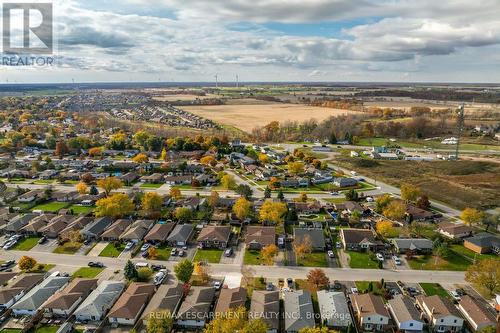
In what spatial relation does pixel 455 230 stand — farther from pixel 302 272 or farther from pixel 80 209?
pixel 80 209

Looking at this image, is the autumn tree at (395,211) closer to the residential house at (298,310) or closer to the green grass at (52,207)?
the residential house at (298,310)

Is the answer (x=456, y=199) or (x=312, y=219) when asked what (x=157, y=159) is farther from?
(x=456, y=199)

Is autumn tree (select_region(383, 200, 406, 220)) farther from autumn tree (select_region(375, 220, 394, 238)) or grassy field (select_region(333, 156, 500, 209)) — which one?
grassy field (select_region(333, 156, 500, 209))

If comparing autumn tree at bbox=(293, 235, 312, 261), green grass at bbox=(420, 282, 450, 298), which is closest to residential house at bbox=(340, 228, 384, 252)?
autumn tree at bbox=(293, 235, 312, 261)

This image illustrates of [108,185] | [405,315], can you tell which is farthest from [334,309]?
[108,185]

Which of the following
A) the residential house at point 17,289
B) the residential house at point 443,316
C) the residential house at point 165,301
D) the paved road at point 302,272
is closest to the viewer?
the residential house at point 443,316

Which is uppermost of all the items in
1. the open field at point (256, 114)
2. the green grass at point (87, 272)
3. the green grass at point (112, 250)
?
the open field at point (256, 114)

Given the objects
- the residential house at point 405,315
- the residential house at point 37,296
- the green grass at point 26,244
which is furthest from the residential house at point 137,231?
the residential house at point 405,315
